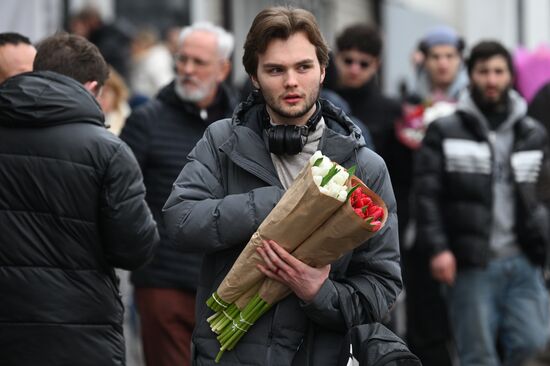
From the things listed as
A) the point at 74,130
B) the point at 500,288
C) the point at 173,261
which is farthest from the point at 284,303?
the point at 500,288

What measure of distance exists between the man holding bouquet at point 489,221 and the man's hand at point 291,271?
360cm

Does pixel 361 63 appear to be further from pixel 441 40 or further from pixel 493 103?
pixel 493 103

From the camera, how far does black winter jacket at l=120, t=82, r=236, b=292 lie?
24.6ft

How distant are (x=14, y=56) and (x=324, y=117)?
205cm

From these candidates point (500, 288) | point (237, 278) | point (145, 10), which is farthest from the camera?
point (145, 10)

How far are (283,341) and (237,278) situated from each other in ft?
0.88

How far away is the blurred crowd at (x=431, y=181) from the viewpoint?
7.56 metres

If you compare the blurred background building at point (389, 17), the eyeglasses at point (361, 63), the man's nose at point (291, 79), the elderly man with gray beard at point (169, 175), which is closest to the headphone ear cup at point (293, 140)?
the man's nose at point (291, 79)

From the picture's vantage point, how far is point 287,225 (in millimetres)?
4676

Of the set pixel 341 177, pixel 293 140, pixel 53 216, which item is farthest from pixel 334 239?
pixel 53 216

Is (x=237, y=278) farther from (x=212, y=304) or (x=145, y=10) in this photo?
(x=145, y=10)

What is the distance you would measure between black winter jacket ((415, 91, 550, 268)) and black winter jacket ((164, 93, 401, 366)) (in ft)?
10.8

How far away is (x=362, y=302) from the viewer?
4.91 metres

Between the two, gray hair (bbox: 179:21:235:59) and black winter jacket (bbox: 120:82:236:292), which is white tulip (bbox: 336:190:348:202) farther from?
gray hair (bbox: 179:21:235:59)
